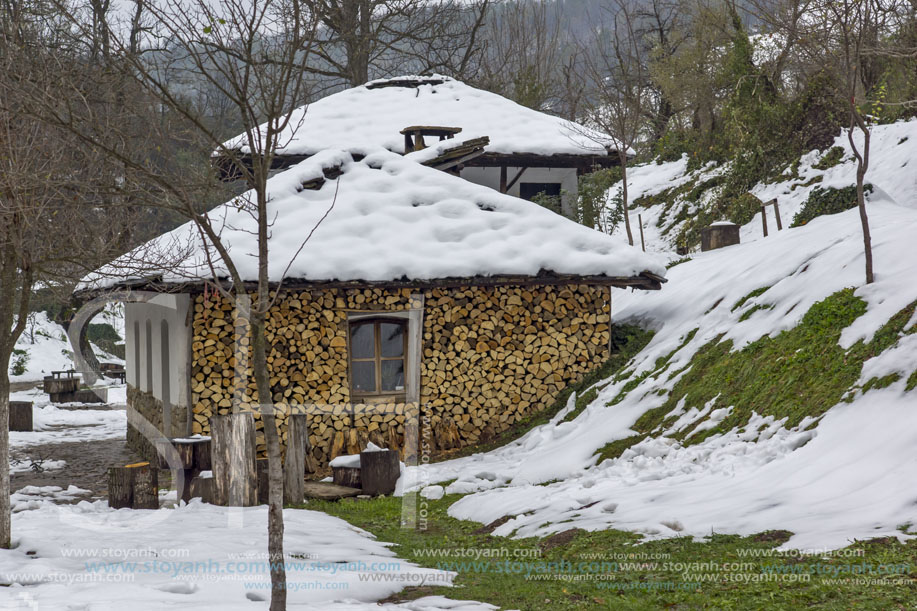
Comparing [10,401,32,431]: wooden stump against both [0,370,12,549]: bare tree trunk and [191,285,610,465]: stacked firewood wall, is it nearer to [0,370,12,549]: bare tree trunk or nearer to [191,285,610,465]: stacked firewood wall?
[191,285,610,465]: stacked firewood wall

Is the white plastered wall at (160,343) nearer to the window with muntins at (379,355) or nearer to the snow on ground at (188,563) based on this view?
the window with muntins at (379,355)

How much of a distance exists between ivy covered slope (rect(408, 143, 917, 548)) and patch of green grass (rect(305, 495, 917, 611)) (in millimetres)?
247

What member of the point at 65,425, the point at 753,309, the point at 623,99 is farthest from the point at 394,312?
the point at 623,99

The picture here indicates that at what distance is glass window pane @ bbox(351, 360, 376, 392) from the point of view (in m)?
11.1

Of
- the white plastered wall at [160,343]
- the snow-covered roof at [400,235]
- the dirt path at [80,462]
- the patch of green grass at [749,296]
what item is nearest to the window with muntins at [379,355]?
the snow-covered roof at [400,235]

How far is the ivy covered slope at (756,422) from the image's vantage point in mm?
5473

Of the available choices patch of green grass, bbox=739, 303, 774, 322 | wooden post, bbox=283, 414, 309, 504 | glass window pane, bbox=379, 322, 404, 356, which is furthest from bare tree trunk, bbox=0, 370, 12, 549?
patch of green grass, bbox=739, 303, 774, 322

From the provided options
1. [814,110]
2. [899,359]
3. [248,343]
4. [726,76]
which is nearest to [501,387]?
[248,343]

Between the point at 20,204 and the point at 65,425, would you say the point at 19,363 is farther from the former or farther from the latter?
the point at 20,204

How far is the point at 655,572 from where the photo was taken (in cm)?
482

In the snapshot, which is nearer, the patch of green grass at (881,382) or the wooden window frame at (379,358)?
the patch of green grass at (881,382)

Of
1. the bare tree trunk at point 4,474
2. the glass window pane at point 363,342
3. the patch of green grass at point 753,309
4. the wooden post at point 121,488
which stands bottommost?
the wooden post at point 121,488

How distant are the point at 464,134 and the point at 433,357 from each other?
8342 millimetres

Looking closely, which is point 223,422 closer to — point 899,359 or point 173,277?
point 173,277
